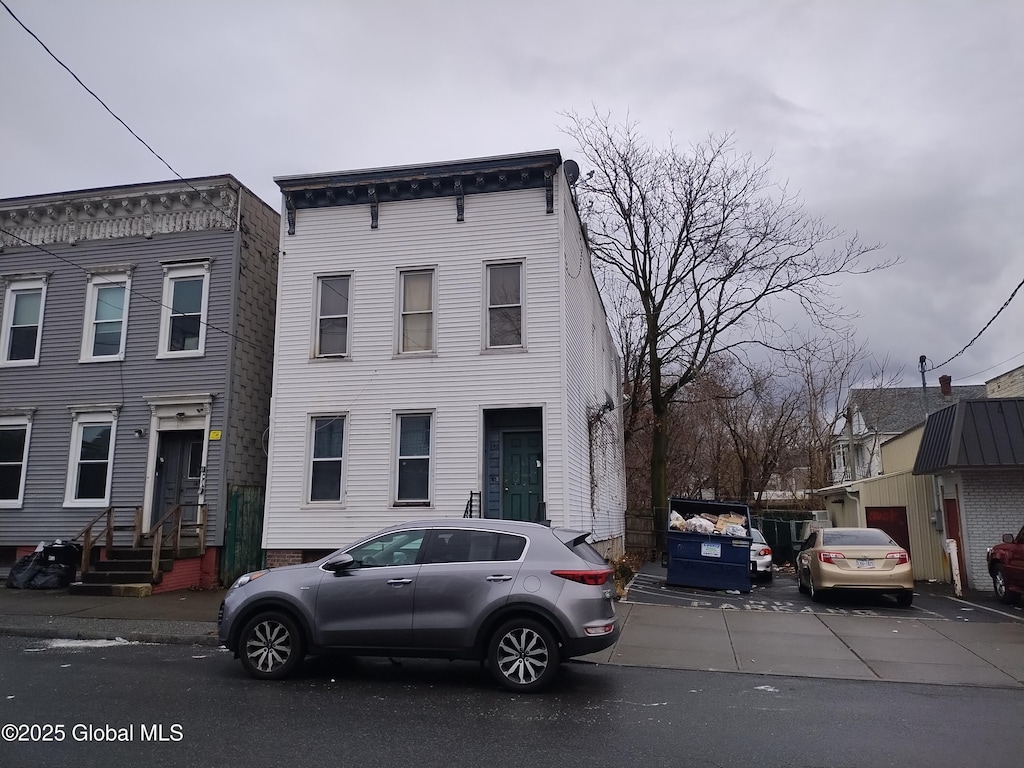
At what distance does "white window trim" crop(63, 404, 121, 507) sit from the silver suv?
33.3ft

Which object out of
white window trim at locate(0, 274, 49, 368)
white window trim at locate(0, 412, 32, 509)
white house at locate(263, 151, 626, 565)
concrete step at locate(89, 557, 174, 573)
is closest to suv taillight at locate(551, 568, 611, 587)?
white house at locate(263, 151, 626, 565)

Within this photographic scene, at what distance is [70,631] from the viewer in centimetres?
1077

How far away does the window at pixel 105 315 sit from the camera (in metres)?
17.2

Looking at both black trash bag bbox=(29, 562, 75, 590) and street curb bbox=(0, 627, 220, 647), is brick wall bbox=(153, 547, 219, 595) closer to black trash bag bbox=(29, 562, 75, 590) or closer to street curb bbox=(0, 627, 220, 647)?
black trash bag bbox=(29, 562, 75, 590)

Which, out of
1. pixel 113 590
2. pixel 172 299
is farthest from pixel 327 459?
pixel 172 299

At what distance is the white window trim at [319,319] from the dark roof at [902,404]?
34.3m

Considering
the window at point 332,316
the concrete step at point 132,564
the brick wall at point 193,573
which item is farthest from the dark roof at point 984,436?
the concrete step at point 132,564

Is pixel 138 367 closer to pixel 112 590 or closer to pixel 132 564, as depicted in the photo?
pixel 132 564

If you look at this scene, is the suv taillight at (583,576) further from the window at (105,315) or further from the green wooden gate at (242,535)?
the window at (105,315)

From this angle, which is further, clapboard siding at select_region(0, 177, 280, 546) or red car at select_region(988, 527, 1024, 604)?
clapboard siding at select_region(0, 177, 280, 546)

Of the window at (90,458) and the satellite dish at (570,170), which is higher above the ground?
the satellite dish at (570,170)

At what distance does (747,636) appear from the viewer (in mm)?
10945

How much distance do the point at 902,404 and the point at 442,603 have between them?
157 feet

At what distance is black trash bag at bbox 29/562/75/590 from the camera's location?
15.2m
